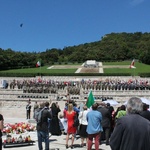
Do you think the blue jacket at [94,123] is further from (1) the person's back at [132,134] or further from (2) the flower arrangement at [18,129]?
(2) the flower arrangement at [18,129]

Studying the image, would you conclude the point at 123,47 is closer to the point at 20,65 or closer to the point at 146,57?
the point at 146,57

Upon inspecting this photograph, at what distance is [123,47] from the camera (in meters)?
109

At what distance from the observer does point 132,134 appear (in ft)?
13.0

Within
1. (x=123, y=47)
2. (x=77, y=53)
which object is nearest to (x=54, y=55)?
(x=77, y=53)

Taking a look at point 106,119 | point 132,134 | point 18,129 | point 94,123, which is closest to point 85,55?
point 18,129

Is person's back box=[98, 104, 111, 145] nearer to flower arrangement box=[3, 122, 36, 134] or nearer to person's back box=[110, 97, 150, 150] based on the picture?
flower arrangement box=[3, 122, 36, 134]

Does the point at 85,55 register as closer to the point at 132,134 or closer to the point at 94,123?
the point at 94,123

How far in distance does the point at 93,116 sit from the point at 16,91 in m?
25.5

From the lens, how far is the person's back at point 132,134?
3.97m

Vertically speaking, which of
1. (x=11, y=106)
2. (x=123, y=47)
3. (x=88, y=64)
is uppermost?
(x=123, y=47)

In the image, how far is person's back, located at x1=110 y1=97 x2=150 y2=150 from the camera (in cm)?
397

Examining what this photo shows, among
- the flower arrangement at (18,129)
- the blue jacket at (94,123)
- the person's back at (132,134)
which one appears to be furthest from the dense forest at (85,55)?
the person's back at (132,134)

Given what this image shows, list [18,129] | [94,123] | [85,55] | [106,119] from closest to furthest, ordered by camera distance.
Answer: [94,123] < [106,119] < [18,129] < [85,55]

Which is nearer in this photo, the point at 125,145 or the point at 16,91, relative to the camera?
the point at 125,145
